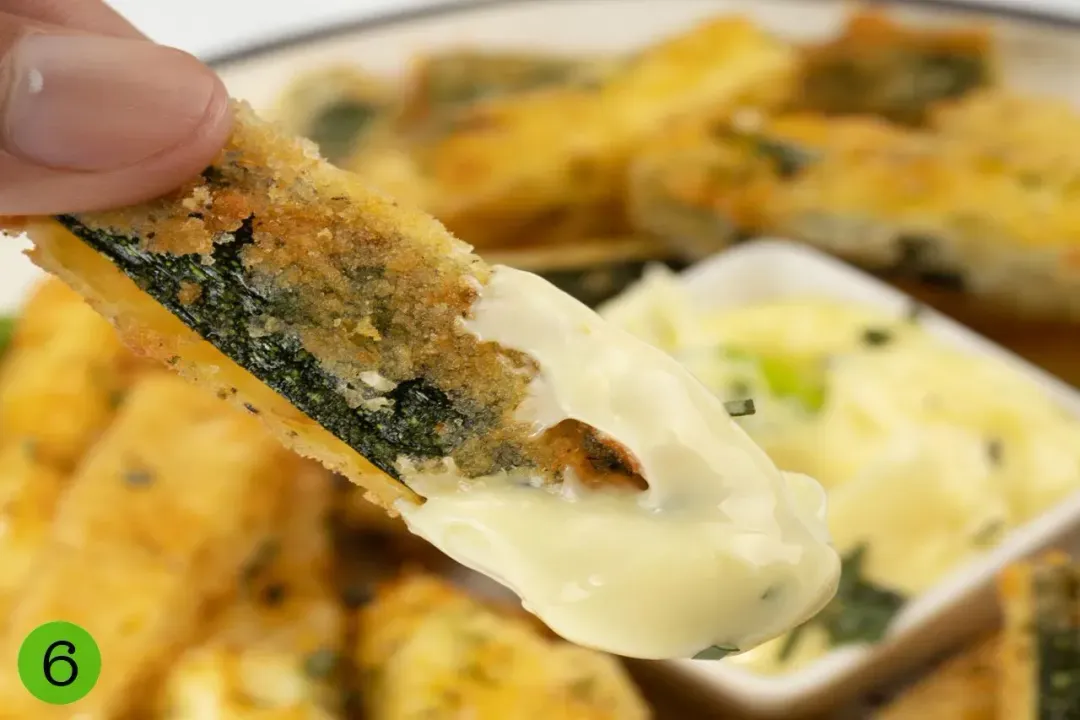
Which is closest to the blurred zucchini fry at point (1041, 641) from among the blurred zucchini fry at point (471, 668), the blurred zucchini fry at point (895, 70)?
the blurred zucchini fry at point (471, 668)

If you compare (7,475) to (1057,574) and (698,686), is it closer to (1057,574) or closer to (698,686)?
(698,686)

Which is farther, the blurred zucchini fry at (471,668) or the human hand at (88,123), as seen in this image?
the blurred zucchini fry at (471,668)

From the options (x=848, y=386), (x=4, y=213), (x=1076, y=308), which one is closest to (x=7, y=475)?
(x=4, y=213)

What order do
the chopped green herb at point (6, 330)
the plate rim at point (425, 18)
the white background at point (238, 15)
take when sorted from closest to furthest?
the chopped green herb at point (6, 330) < the plate rim at point (425, 18) < the white background at point (238, 15)

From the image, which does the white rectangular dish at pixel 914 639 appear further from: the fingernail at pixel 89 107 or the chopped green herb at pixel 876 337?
the fingernail at pixel 89 107

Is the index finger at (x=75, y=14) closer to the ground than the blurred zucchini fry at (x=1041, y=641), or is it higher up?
higher up
